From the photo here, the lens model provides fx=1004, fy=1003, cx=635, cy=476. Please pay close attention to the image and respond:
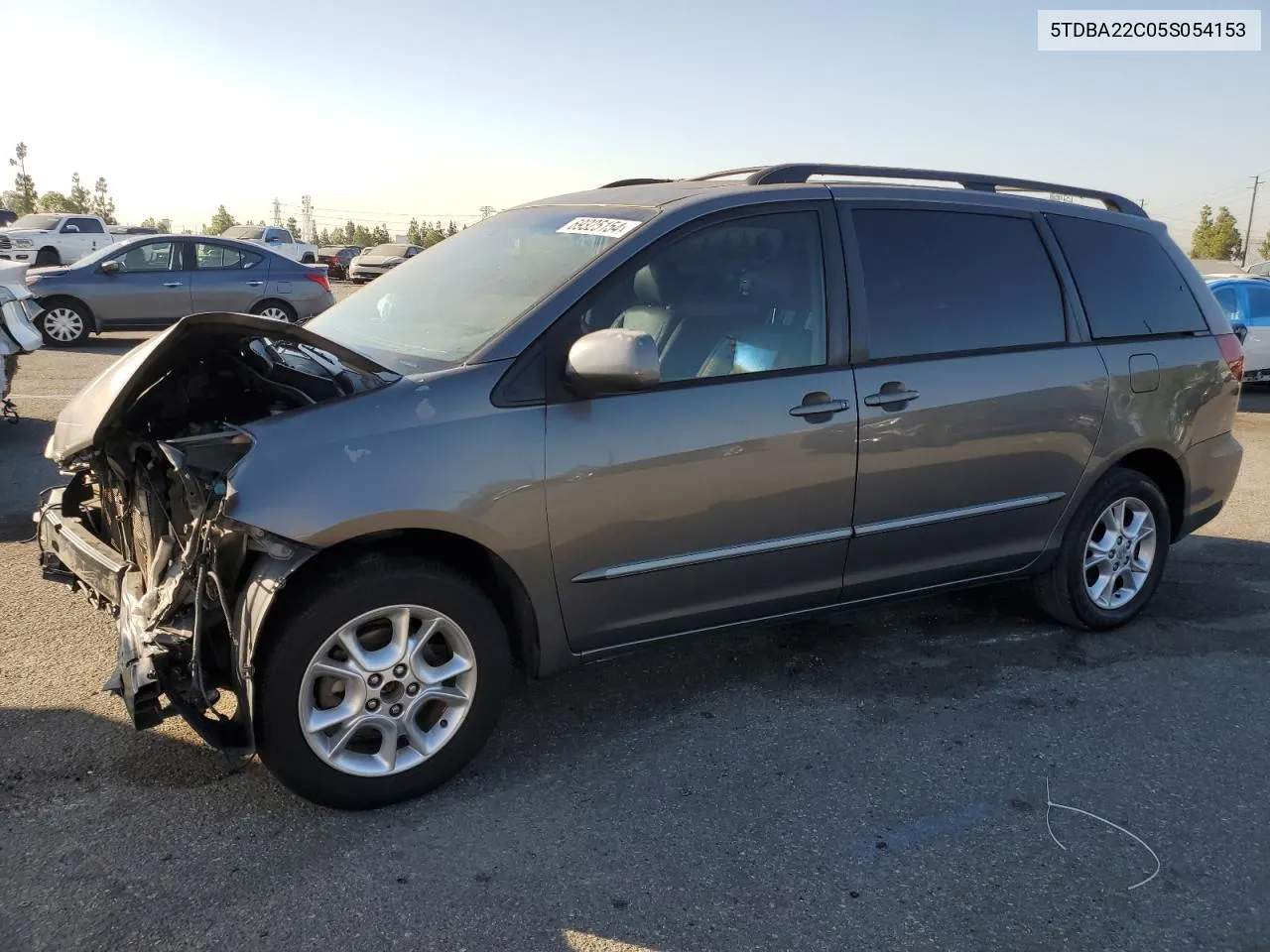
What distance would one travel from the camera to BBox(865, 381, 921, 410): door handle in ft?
11.6

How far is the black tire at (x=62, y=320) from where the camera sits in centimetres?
1280

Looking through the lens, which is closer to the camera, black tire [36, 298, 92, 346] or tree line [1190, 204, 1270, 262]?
black tire [36, 298, 92, 346]

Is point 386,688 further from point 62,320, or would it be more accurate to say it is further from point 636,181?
point 62,320

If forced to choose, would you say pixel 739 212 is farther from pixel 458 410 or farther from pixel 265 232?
pixel 265 232

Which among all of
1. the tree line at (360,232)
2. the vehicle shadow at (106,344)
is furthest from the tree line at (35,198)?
the vehicle shadow at (106,344)

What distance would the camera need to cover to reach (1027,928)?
100 inches

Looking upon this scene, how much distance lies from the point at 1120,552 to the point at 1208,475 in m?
0.64

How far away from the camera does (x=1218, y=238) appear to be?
6384cm

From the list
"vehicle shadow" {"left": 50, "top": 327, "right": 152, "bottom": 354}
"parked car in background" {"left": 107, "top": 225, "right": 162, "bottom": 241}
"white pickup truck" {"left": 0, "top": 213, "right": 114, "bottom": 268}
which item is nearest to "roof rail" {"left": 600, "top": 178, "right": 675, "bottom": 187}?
"vehicle shadow" {"left": 50, "top": 327, "right": 152, "bottom": 354}

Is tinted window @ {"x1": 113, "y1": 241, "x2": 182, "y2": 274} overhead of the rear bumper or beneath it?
overhead

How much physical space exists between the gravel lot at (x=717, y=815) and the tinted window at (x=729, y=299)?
4.23ft

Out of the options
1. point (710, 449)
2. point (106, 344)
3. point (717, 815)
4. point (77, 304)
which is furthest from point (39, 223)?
point (717, 815)

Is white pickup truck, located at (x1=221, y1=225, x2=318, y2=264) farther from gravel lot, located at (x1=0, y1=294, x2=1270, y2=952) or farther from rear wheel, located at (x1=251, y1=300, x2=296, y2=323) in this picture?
gravel lot, located at (x1=0, y1=294, x2=1270, y2=952)

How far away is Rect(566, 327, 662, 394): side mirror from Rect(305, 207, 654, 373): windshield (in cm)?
33
